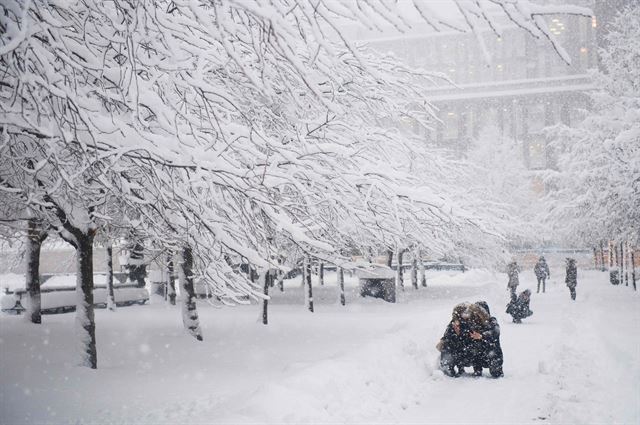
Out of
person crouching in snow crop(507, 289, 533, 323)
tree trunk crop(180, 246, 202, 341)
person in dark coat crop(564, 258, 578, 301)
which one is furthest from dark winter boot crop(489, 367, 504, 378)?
person in dark coat crop(564, 258, 578, 301)

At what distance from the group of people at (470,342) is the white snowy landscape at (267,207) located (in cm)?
3

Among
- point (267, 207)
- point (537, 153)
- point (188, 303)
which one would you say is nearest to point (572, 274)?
point (188, 303)

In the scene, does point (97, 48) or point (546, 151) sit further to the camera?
point (546, 151)

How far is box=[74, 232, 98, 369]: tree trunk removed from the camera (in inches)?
339

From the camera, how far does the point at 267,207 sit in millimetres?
4520

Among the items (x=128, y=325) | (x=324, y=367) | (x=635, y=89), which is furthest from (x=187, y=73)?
(x=635, y=89)

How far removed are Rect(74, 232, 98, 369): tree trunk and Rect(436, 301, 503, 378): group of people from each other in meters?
5.91

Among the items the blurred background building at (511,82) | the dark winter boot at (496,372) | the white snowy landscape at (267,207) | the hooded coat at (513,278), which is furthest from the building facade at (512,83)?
the dark winter boot at (496,372)

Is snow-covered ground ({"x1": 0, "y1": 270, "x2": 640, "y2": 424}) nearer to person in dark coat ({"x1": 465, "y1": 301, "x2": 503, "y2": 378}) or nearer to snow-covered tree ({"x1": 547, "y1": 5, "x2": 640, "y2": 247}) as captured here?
person in dark coat ({"x1": 465, "y1": 301, "x2": 503, "y2": 378})

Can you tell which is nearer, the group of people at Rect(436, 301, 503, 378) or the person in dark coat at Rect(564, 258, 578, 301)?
the group of people at Rect(436, 301, 503, 378)

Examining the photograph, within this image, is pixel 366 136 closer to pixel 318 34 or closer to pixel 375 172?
pixel 375 172

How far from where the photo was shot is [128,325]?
14828 mm

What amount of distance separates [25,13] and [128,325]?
1336 centimetres

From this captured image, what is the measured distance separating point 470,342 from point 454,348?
0.29 m
